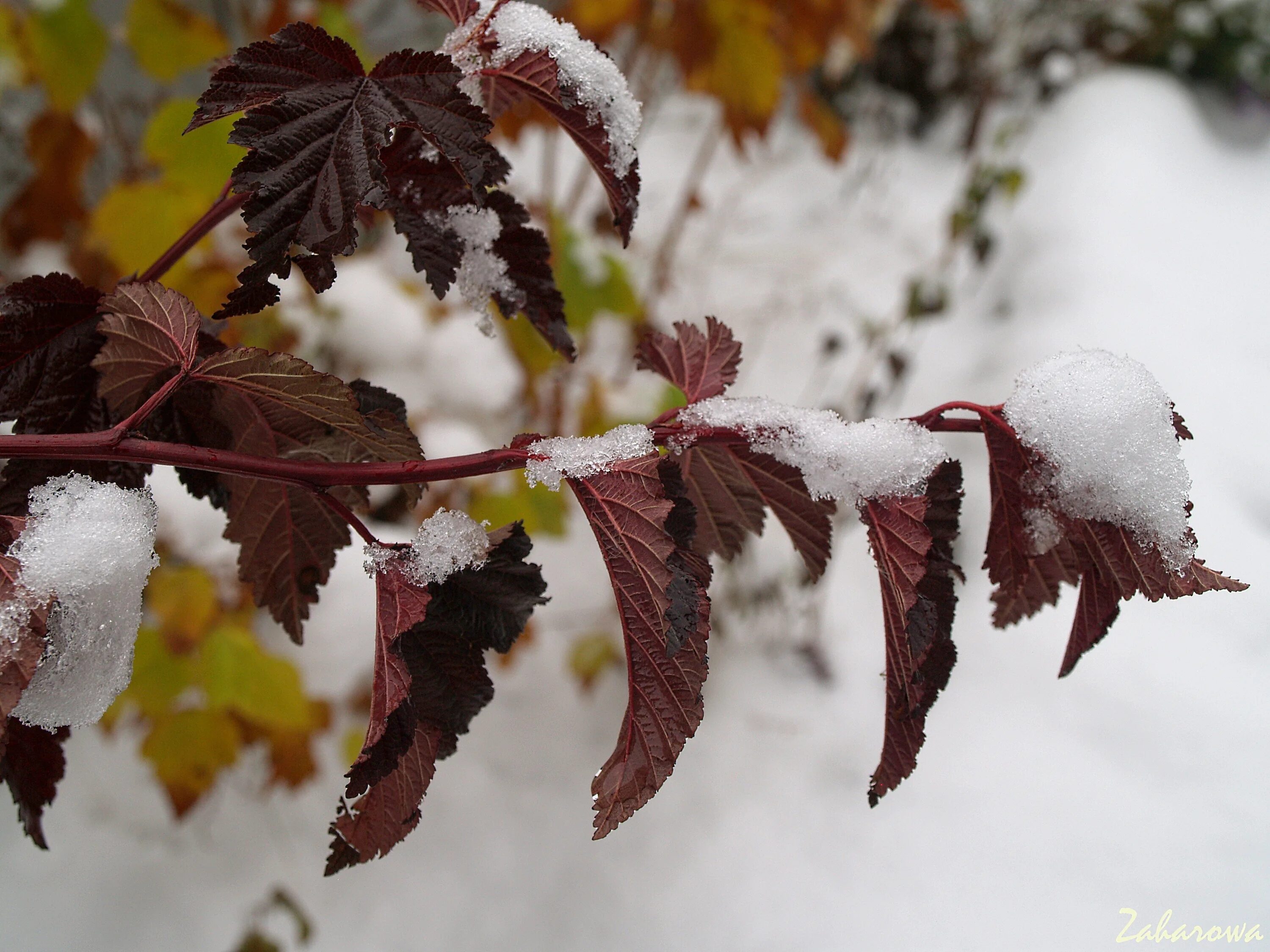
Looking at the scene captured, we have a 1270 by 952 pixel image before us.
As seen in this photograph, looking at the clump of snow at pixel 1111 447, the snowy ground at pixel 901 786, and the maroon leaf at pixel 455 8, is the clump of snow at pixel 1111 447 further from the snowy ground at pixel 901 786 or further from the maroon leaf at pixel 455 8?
the snowy ground at pixel 901 786

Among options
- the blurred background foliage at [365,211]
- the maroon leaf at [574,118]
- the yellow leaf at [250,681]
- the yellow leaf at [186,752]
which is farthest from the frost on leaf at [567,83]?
the yellow leaf at [186,752]

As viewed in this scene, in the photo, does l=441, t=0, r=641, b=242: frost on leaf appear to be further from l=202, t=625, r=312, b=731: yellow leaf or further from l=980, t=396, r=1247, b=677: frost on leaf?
l=202, t=625, r=312, b=731: yellow leaf

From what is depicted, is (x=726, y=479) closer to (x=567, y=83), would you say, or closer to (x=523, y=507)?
(x=567, y=83)

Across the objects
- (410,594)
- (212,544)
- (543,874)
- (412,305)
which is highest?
(410,594)

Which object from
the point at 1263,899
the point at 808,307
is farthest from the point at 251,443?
the point at 808,307

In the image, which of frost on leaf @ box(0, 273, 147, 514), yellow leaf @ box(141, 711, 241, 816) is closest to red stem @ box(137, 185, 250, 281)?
frost on leaf @ box(0, 273, 147, 514)

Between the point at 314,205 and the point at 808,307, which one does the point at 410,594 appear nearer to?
the point at 314,205
